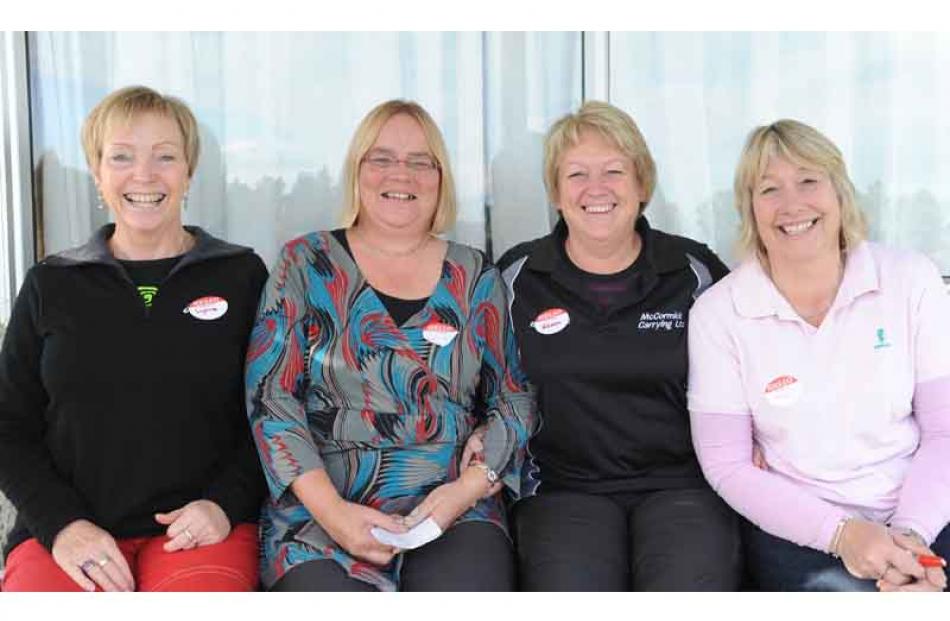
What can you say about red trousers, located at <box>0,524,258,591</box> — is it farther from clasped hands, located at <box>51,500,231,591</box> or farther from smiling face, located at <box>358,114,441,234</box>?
smiling face, located at <box>358,114,441,234</box>

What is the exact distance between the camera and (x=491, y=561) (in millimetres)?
2395

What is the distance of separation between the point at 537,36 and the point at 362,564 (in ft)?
6.28

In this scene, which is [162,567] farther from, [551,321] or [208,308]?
[551,321]

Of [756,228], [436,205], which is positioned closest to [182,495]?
[436,205]

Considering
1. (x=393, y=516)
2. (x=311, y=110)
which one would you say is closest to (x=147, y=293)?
(x=393, y=516)

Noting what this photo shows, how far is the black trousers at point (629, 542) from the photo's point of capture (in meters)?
2.39

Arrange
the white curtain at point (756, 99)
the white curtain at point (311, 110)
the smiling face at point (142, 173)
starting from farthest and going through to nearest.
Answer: the white curtain at point (756, 99)
the white curtain at point (311, 110)
the smiling face at point (142, 173)

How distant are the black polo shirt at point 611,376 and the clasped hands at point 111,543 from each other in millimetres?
857

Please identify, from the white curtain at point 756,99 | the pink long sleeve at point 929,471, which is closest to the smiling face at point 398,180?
the white curtain at point 756,99

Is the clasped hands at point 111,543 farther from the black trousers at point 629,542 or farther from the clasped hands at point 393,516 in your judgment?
the black trousers at point 629,542

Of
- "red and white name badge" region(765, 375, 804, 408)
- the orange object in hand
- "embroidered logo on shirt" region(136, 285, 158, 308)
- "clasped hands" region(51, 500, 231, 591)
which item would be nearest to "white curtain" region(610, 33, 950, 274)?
"red and white name badge" region(765, 375, 804, 408)

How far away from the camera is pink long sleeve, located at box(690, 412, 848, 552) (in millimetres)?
2361

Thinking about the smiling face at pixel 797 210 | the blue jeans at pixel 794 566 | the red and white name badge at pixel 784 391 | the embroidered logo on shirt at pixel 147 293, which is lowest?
the blue jeans at pixel 794 566

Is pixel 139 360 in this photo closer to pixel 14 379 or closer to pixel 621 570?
pixel 14 379
